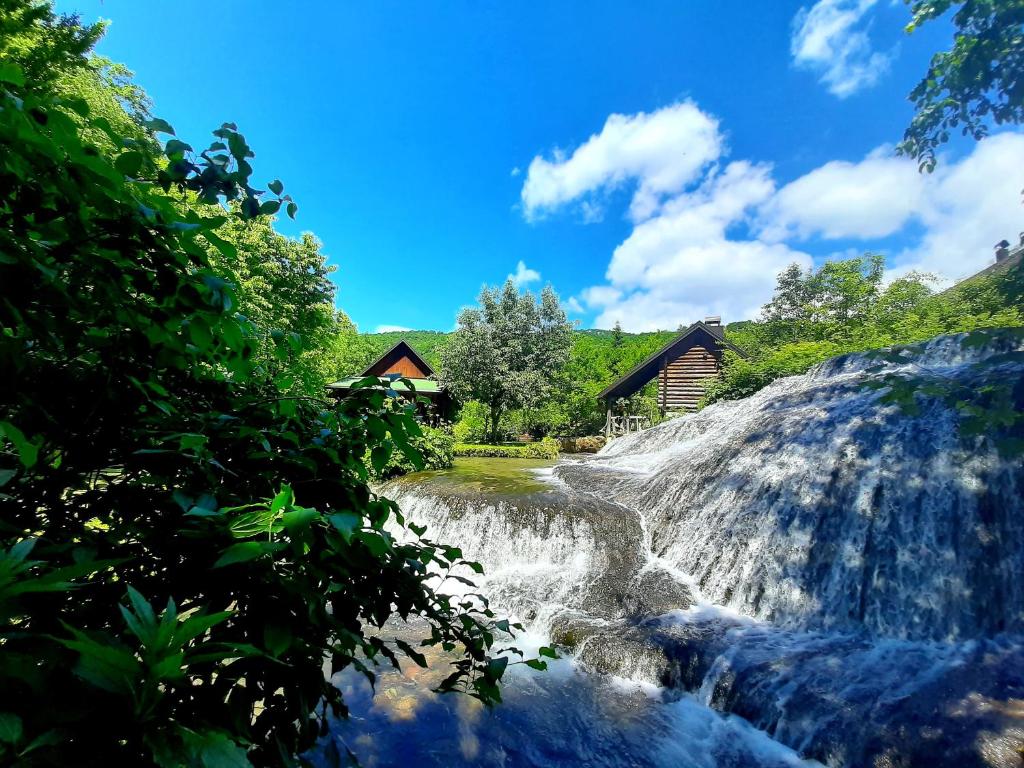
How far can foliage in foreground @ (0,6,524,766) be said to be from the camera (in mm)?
644

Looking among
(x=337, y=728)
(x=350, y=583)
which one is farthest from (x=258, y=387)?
(x=337, y=728)

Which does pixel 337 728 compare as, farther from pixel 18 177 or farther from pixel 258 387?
pixel 18 177

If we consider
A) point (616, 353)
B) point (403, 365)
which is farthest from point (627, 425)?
point (616, 353)

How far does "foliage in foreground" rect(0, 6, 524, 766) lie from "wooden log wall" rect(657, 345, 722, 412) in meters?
22.9

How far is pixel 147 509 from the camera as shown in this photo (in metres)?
1.16

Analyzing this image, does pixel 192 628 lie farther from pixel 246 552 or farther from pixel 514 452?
pixel 514 452

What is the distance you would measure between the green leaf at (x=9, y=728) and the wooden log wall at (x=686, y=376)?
23.6m

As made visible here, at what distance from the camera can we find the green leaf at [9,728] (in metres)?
0.51

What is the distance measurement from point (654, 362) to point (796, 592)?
17.8 metres

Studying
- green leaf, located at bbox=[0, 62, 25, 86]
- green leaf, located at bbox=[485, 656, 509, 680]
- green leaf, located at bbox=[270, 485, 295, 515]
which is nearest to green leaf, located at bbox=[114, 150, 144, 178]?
green leaf, located at bbox=[0, 62, 25, 86]

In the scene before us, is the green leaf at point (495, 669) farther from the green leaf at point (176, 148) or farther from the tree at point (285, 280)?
the tree at point (285, 280)

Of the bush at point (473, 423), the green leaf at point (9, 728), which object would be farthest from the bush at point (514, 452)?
the green leaf at point (9, 728)

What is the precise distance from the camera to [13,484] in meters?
1.20

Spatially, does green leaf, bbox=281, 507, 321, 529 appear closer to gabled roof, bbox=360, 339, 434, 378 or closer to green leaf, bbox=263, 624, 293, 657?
green leaf, bbox=263, 624, 293, 657
